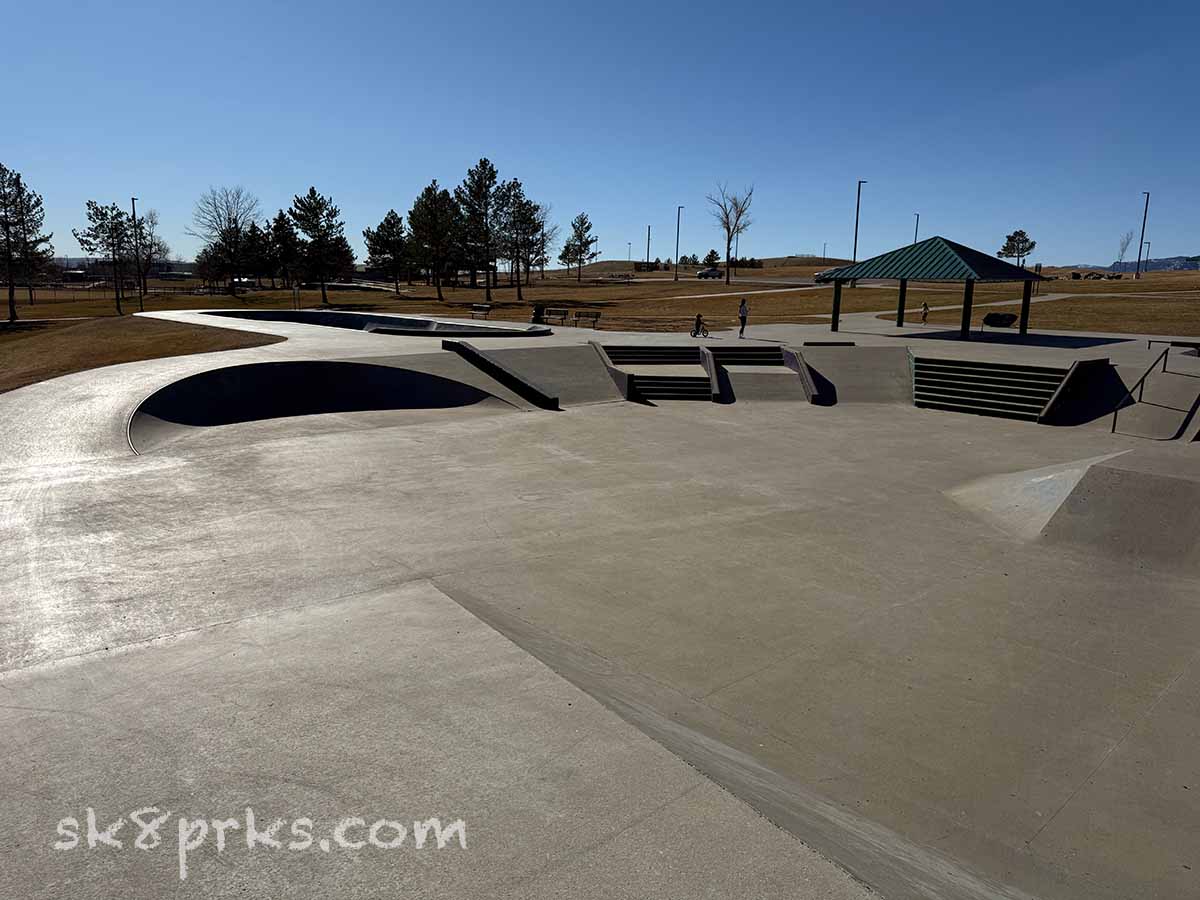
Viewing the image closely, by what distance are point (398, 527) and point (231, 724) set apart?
17.5 ft

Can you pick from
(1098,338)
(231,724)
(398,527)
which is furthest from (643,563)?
(1098,338)

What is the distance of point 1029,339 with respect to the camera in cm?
2920

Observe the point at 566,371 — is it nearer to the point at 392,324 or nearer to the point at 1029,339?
the point at 392,324

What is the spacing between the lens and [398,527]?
10.2 metres

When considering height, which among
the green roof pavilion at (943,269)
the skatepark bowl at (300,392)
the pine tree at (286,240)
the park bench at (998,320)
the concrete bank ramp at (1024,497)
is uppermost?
the pine tree at (286,240)

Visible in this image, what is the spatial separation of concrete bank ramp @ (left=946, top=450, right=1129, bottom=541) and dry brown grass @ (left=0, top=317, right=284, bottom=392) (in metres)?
23.5

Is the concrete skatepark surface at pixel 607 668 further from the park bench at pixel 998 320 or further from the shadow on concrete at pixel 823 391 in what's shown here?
the park bench at pixel 998 320

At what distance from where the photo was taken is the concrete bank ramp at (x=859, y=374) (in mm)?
21781

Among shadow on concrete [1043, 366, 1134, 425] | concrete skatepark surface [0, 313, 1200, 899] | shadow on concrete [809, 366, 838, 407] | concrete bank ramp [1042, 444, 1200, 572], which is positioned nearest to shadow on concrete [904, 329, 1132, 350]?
shadow on concrete [1043, 366, 1134, 425]

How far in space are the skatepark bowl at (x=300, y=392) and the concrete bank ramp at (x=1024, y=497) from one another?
12.2 meters

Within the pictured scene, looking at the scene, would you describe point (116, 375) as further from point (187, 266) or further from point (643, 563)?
point (187, 266)

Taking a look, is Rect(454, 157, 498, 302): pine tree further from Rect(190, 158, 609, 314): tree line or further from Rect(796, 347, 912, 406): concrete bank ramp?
Rect(796, 347, 912, 406): concrete bank ramp

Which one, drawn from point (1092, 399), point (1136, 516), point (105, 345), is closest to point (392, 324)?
point (105, 345)

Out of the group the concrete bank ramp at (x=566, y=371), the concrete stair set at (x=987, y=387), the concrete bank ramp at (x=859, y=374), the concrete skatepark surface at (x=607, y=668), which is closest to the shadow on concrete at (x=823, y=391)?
the concrete bank ramp at (x=859, y=374)
